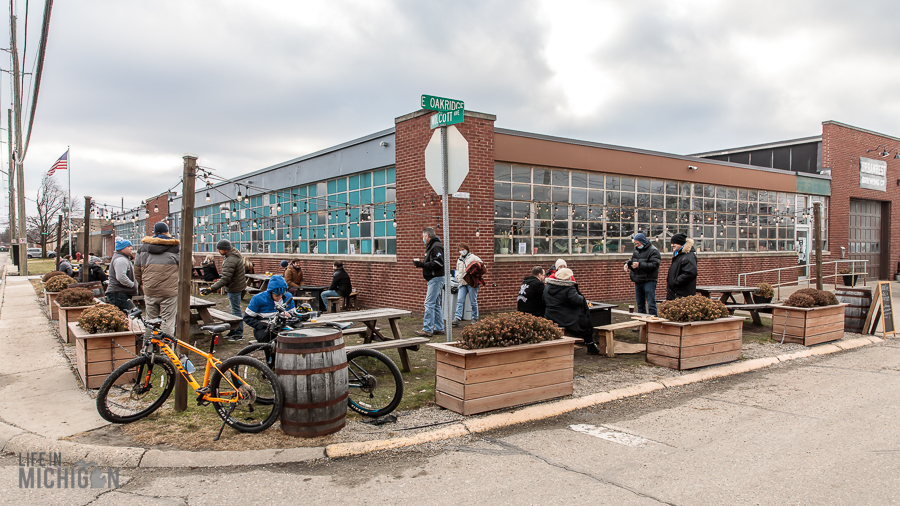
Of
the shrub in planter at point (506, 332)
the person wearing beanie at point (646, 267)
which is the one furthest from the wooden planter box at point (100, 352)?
the person wearing beanie at point (646, 267)

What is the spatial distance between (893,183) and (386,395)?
29.7 metres

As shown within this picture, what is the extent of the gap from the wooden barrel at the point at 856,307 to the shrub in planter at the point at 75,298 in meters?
14.2

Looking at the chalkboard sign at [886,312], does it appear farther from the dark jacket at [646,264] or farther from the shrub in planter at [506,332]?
the shrub in planter at [506,332]

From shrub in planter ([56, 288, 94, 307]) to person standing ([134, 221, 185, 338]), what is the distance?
2339 millimetres

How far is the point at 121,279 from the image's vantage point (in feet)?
30.5

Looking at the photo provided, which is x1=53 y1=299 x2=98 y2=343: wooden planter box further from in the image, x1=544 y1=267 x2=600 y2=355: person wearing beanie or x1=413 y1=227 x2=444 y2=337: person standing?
x1=544 y1=267 x2=600 y2=355: person wearing beanie

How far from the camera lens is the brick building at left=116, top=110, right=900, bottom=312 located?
12.9 m

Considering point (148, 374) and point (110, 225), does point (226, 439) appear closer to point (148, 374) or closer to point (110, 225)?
point (148, 374)

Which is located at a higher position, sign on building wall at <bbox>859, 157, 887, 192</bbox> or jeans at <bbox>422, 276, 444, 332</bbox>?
sign on building wall at <bbox>859, 157, 887, 192</bbox>

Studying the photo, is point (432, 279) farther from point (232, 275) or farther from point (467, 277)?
point (232, 275)

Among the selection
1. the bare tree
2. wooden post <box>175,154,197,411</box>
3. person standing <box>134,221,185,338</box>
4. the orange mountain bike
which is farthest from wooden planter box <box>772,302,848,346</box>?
the bare tree

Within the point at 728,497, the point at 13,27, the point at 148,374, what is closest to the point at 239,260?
the point at 148,374

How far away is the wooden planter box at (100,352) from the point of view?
6473 millimetres

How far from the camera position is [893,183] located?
25.7 meters
